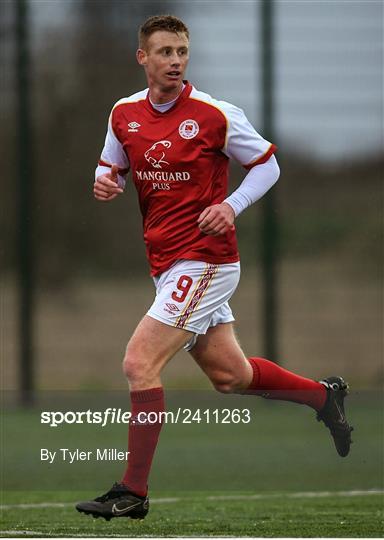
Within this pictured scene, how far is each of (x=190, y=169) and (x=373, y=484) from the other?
2.92 meters

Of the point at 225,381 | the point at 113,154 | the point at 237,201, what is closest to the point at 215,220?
the point at 237,201

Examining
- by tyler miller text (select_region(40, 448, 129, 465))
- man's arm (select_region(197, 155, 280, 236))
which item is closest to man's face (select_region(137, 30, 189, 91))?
man's arm (select_region(197, 155, 280, 236))

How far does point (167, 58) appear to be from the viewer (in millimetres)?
5098

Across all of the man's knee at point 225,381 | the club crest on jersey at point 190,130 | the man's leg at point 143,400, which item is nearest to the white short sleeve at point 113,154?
the club crest on jersey at point 190,130

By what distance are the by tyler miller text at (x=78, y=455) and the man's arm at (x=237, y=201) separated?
10.6ft

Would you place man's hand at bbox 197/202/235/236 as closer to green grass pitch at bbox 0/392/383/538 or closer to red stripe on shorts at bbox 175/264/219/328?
red stripe on shorts at bbox 175/264/219/328

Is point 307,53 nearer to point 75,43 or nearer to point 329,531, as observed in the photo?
point 75,43

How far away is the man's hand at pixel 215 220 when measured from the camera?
489 cm

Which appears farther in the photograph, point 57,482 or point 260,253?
point 260,253

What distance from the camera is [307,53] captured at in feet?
34.9

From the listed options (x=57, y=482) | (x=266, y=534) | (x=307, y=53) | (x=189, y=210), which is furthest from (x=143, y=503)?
(x=307, y=53)

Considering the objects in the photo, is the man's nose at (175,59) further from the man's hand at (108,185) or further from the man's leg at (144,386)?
the man's leg at (144,386)

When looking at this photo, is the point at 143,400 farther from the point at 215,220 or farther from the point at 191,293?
the point at 215,220

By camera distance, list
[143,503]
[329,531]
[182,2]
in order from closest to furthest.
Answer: [143,503] < [329,531] < [182,2]
